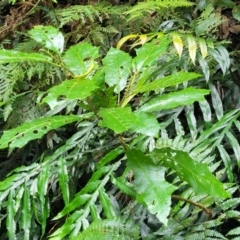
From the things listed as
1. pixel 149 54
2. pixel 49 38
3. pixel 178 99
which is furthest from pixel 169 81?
pixel 49 38

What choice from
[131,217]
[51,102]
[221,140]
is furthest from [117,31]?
[51,102]

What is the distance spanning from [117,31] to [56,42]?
0.81 m

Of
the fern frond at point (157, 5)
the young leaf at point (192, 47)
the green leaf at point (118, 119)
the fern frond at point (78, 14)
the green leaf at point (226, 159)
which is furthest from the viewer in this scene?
the fern frond at point (78, 14)

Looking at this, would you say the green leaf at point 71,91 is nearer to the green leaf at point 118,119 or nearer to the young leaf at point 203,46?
the green leaf at point 118,119

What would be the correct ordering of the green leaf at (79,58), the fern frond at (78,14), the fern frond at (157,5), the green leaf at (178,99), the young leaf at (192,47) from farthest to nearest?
the fern frond at (78,14) < the fern frond at (157,5) < the young leaf at (192,47) < the green leaf at (79,58) < the green leaf at (178,99)

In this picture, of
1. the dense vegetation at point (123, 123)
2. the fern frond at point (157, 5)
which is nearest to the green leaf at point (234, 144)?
the dense vegetation at point (123, 123)

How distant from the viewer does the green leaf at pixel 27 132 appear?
108cm

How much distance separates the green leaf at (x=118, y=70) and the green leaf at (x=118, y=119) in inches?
6.2

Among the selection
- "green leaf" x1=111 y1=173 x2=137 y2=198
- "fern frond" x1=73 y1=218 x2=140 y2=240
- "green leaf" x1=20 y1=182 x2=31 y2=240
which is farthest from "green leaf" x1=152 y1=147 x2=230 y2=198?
"green leaf" x1=20 y1=182 x2=31 y2=240

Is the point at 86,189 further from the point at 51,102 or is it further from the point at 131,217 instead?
the point at 51,102

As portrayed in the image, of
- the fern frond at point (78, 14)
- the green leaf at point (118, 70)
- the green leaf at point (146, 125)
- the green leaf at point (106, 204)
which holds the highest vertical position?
the green leaf at point (118, 70)

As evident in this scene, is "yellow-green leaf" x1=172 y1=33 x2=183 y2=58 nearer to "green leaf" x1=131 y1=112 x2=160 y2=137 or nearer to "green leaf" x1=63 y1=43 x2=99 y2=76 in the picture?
"green leaf" x1=63 y1=43 x2=99 y2=76

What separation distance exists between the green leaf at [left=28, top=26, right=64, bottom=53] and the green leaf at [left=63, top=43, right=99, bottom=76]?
3cm

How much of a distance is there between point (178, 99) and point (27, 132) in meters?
0.39
